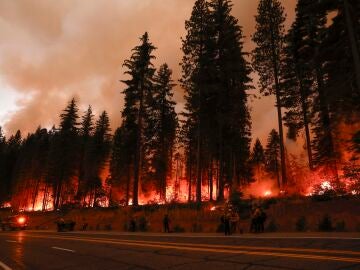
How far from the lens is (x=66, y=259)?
1270cm

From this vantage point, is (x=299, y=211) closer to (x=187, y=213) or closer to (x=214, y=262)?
(x=187, y=213)

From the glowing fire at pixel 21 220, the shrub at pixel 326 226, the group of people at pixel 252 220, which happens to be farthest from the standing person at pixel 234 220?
the glowing fire at pixel 21 220

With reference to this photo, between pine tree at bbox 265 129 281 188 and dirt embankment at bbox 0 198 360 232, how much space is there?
5532cm

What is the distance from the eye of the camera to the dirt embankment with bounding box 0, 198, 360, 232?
18547 mm

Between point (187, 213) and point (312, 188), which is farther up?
point (312, 188)

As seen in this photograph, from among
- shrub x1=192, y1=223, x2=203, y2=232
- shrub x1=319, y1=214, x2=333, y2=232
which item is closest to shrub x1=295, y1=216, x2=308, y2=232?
shrub x1=319, y1=214, x2=333, y2=232

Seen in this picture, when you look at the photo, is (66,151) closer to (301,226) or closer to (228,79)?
(228,79)

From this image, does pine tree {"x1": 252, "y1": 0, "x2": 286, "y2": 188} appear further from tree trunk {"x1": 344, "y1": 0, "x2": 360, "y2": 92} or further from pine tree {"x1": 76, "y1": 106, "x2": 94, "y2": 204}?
pine tree {"x1": 76, "y1": 106, "x2": 94, "y2": 204}

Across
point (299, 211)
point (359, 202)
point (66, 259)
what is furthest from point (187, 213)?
point (66, 259)

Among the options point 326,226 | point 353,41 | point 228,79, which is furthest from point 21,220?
point 353,41

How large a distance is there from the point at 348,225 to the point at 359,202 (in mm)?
3279

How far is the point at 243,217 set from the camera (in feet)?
78.9

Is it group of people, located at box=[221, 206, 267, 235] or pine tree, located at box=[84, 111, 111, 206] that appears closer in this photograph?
group of people, located at box=[221, 206, 267, 235]

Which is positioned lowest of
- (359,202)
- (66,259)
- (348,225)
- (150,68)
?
(66,259)
